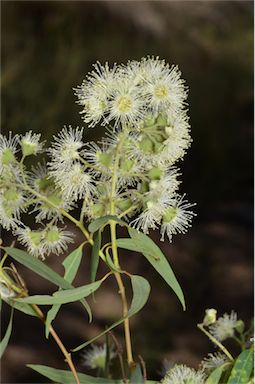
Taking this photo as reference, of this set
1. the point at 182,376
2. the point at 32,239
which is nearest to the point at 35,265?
the point at 32,239

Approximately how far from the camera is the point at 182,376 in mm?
642

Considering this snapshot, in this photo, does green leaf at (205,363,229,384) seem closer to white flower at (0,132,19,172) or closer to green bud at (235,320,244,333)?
green bud at (235,320,244,333)

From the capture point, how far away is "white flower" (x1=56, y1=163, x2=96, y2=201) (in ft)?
2.06

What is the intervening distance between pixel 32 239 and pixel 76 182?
0.08 metres

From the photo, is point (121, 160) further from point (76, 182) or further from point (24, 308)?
point (24, 308)

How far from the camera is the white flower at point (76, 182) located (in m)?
0.63

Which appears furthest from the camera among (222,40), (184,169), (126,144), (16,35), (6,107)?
(222,40)

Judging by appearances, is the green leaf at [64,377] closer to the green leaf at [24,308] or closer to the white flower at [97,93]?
the green leaf at [24,308]

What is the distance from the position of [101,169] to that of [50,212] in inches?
2.4

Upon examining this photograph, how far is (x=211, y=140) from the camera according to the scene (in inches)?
129

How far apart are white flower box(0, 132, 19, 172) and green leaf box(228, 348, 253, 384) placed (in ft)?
0.80

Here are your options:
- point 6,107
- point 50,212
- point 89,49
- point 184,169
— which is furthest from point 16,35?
point 50,212

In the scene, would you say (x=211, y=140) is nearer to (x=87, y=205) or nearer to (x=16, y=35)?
(x=16, y=35)

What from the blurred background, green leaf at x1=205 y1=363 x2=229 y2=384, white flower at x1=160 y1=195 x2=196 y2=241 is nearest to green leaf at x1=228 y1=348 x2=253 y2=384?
green leaf at x1=205 y1=363 x2=229 y2=384
